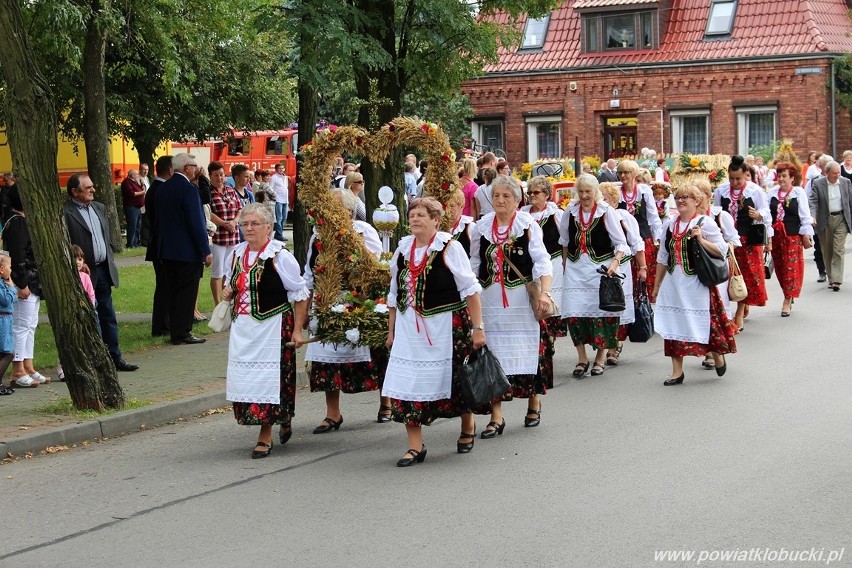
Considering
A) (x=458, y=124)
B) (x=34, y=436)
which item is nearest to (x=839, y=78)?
(x=458, y=124)

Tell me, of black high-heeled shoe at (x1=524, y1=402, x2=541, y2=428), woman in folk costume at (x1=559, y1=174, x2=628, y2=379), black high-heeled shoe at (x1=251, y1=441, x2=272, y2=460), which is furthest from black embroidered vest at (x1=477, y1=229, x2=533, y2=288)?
woman in folk costume at (x1=559, y1=174, x2=628, y2=379)

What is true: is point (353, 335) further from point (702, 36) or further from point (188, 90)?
point (702, 36)

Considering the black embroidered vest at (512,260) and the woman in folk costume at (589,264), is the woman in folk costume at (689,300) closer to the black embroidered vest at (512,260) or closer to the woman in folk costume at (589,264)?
the woman in folk costume at (589,264)

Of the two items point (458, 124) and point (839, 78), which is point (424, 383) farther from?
point (458, 124)

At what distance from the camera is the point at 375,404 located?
10914 mm

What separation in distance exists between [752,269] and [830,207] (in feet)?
16.8

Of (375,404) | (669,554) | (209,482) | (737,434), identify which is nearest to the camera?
(669,554)

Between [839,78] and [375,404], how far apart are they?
30399 millimetres

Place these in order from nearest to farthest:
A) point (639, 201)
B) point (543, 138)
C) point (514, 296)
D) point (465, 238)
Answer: point (514, 296) → point (465, 238) → point (639, 201) → point (543, 138)

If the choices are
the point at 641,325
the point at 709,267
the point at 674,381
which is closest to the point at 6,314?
the point at 674,381

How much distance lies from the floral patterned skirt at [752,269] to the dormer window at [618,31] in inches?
1052

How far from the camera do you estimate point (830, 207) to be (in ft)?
64.8

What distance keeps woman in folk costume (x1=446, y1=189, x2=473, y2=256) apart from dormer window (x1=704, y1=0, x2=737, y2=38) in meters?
31.7

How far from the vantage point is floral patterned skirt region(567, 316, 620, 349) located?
12.2 meters
